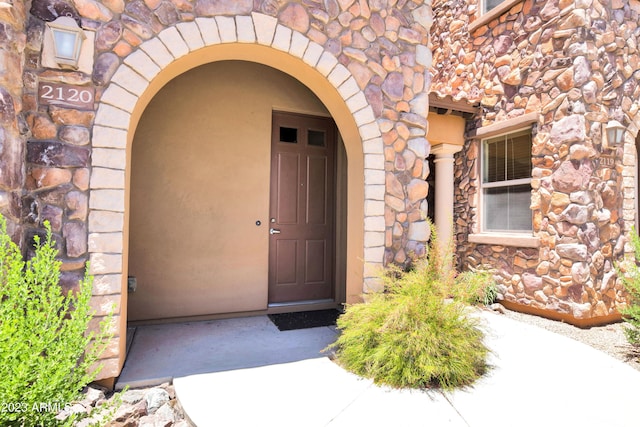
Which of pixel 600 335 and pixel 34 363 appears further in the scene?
pixel 600 335

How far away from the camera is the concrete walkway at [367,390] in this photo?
6.96 ft

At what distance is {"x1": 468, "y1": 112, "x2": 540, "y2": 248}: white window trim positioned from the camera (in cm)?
444

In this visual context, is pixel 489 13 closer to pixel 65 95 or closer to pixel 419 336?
pixel 419 336

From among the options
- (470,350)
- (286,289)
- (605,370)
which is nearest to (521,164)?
(605,370)

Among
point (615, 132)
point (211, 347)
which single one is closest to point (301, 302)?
point (211, 347)

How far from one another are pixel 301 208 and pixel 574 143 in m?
3.26

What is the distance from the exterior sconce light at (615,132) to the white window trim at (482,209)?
29.5 inches

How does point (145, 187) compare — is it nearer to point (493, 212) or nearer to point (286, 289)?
point (286, 289)

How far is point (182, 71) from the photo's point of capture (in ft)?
9.52

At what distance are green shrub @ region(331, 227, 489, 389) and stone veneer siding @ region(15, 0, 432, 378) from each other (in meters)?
0.48

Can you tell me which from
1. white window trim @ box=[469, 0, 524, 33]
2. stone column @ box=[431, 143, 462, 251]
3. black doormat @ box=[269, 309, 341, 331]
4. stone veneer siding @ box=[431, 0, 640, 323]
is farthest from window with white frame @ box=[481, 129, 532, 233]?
black doormat @ box=[269, 309, 341, 331]

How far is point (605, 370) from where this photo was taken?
285 centimetres

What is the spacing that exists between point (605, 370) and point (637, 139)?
3.43m

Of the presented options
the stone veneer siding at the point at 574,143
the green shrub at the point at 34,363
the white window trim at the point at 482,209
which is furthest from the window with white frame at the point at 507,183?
the green shrub at the point at 34,363
